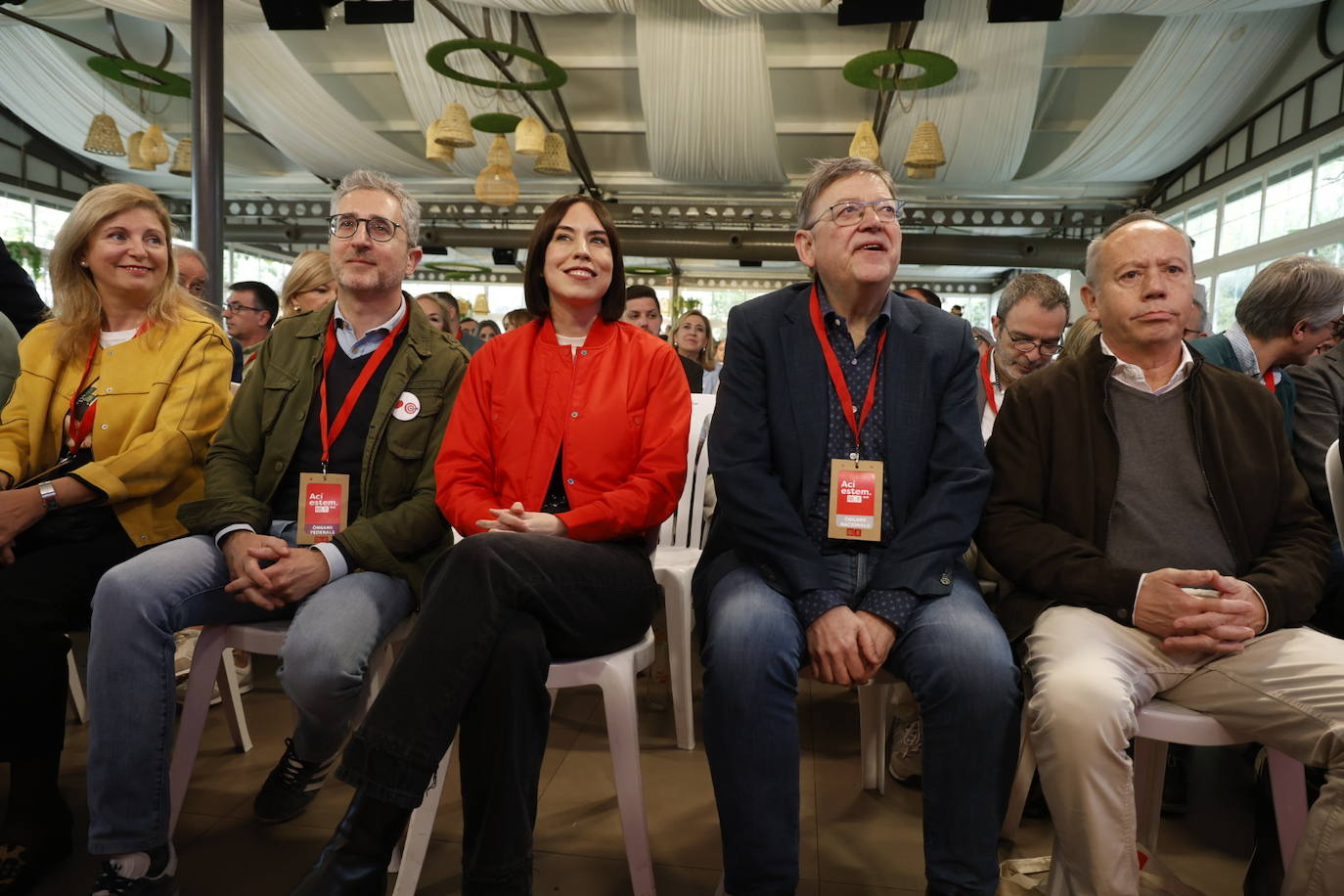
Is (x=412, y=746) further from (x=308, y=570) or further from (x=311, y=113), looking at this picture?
(x=311, y=113)

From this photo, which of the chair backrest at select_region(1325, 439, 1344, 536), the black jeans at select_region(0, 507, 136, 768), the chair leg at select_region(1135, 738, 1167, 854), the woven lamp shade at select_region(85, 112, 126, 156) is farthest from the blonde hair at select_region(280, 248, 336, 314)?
the woven lamp shade at select_region(85, 112, 126, 156)

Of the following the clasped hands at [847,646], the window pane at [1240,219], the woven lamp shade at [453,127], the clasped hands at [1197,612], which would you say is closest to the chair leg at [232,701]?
the clasped hands at [847,646]

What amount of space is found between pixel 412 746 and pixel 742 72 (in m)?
7.42

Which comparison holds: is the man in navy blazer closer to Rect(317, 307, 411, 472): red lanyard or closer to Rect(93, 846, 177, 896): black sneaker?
Rect(317, 307, 411, 472): red lanyard

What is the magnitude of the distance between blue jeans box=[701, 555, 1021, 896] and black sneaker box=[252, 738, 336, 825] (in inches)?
37.0

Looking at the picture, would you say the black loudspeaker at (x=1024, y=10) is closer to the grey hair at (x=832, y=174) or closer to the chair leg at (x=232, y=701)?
the grey hair at (x=832, y=174)

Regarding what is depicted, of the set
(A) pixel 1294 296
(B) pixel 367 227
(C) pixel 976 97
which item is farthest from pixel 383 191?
(C) pixel 976 97

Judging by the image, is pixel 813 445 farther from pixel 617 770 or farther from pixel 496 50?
pixel 496 50

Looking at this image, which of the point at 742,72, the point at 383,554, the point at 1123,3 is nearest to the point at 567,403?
the point at 383,554

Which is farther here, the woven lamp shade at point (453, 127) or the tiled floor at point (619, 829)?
the woven lamp shade at point (453, 127)

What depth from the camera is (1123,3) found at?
5867 millimetres

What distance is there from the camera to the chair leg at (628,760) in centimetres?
150

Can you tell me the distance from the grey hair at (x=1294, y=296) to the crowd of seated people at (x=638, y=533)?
0.82 ft

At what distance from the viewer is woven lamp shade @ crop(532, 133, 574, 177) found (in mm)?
7465
